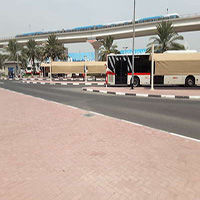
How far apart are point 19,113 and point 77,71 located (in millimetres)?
25327

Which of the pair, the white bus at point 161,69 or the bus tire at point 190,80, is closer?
the white bus at point 161,69

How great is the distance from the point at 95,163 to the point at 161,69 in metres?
15.3

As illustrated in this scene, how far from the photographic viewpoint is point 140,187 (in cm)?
298

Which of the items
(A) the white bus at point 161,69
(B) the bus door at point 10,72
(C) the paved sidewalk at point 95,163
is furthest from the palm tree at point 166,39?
(B) the bus door at point 10,72

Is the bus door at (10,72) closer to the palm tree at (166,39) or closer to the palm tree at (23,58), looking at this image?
the palm tree at (23,58)

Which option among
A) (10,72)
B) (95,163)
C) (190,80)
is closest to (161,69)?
(190,80)

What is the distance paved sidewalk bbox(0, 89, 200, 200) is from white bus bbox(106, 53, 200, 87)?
42.1 ft

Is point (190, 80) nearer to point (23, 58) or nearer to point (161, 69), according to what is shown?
point (161, 69)

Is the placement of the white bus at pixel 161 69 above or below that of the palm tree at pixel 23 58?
below

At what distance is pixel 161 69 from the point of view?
1734 centimetres

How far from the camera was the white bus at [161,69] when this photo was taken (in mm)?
17234

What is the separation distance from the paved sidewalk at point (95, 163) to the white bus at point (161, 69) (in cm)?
1284

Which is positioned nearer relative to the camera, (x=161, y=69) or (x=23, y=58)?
(x=161, y=69)

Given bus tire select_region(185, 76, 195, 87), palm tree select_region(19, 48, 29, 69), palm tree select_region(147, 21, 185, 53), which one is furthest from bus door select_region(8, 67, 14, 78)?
bus tire select_region(185, 76, 195, 87)
